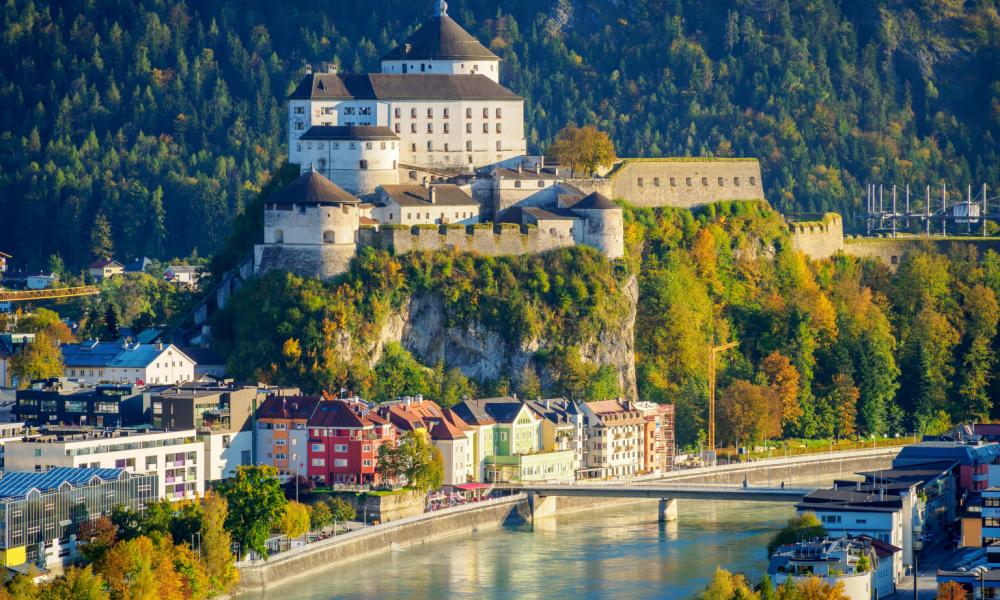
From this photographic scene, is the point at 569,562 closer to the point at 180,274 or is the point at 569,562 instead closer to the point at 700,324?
the point at 700,324

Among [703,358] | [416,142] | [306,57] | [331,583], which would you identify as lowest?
[331,583]

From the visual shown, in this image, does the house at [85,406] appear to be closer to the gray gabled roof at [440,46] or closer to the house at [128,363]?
the house at [128,363]

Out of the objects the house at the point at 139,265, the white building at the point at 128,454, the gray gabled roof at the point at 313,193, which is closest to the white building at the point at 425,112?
the gray gabled roof at the point at 313,193

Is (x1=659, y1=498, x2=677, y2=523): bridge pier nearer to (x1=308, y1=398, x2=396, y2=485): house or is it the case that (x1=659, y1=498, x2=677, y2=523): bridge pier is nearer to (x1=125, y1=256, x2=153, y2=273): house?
(x1=308, y1=398, x2=396, y2=485): house

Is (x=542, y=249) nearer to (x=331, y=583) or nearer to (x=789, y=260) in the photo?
(x=789, y=260)

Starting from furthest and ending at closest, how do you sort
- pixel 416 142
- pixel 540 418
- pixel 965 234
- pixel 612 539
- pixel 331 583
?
pixel 965 234 → pixel 416 142 → pixel 540 418 → pixel 612 539 → pixel 331 583

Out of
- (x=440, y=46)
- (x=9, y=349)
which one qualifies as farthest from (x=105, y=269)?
(x=9, y=349)

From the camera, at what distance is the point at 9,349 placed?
86.7 meters

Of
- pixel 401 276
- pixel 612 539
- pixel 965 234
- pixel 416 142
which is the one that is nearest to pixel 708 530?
pixel 612 539

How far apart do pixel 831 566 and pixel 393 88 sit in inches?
1258

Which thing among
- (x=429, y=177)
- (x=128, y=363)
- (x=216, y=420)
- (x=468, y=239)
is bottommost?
(x=216, y=420)

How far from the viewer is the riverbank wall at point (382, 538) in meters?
67.1

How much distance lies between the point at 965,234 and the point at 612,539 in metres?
40.2

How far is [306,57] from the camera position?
133750mm
